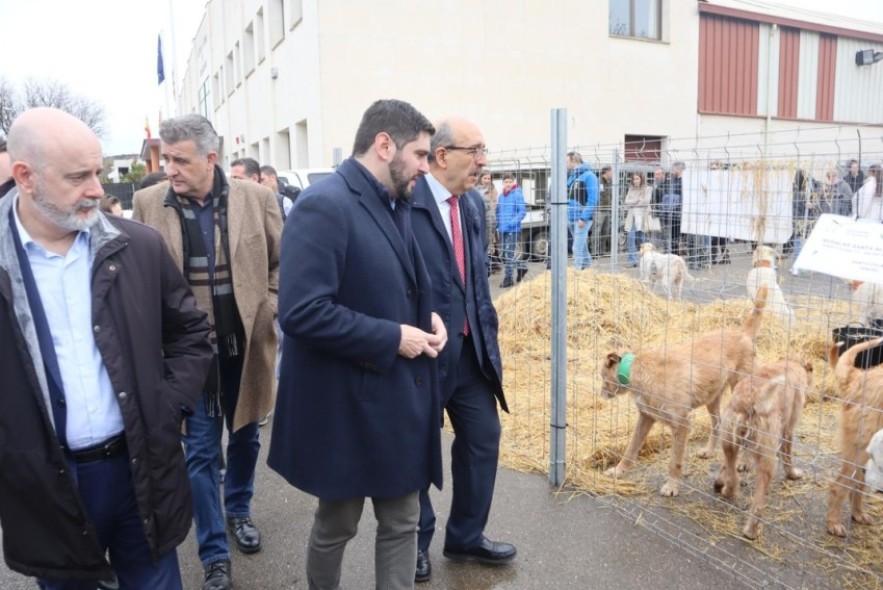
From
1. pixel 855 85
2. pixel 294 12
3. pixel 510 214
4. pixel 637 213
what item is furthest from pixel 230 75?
pixel 637 213

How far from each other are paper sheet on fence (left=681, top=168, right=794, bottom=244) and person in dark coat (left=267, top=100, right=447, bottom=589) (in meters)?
1.69

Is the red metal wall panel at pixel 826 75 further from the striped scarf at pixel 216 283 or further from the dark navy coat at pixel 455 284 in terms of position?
the striped scarf at pixel 216 283

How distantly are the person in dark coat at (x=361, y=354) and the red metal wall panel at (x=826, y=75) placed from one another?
2477cm

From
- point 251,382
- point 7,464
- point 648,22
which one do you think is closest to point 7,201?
point 7,464

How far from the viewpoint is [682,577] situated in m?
3.23

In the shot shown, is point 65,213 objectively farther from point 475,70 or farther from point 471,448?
point 475,70

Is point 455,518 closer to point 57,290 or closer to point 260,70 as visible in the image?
point 57,290

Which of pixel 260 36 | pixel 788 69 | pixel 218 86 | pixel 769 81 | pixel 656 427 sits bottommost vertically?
pixel 656 427

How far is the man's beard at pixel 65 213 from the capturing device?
75.9 inches

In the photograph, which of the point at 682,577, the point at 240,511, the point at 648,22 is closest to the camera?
the point at 682,577

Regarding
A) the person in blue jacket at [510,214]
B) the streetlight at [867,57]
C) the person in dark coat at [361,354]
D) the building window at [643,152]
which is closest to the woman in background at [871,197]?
the building window at [643,152]

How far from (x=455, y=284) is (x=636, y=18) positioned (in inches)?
780

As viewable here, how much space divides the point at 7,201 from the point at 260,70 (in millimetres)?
21878

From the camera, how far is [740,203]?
10.6 ft
